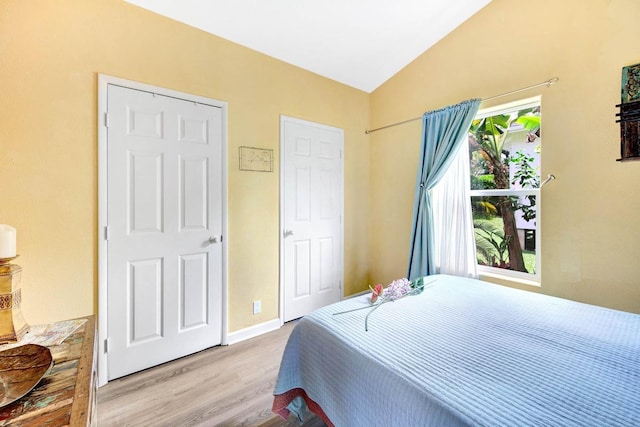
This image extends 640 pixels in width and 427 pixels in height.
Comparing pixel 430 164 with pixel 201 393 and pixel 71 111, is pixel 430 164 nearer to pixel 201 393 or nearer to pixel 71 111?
pixel 201 393

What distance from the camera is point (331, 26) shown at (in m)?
2.31

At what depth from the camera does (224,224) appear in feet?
7.58

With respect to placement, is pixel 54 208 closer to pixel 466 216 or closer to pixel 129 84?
pixel 129 84

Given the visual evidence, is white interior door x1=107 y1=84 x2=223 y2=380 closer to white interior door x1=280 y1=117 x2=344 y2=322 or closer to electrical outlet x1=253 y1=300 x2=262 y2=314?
electrical outlet x1=253 y1=300 x2=262 y2=314

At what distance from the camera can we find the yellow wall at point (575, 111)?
1774 mm

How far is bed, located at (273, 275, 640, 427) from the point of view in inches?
32.5

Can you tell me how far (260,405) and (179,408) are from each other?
1.60 ft

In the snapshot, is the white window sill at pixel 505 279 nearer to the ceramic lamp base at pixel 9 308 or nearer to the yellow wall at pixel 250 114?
the yellow wall at pixel 250 114

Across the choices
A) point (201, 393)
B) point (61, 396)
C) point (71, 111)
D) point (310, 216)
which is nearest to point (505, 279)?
point (310, 216)

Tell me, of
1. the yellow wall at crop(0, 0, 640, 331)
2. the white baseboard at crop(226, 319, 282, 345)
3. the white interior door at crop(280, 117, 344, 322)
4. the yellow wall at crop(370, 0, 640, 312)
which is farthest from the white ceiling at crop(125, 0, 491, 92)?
the white baseboard at crop(226, 319, 282, 345)

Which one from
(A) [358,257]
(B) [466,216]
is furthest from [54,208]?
(B) [466,216]

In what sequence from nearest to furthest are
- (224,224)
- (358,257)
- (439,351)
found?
(439,351), (224,224), (358,257)

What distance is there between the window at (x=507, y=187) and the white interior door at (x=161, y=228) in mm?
2381

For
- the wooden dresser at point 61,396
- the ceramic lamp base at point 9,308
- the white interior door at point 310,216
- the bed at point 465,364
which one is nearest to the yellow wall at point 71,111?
the white interior door at point 310,216
